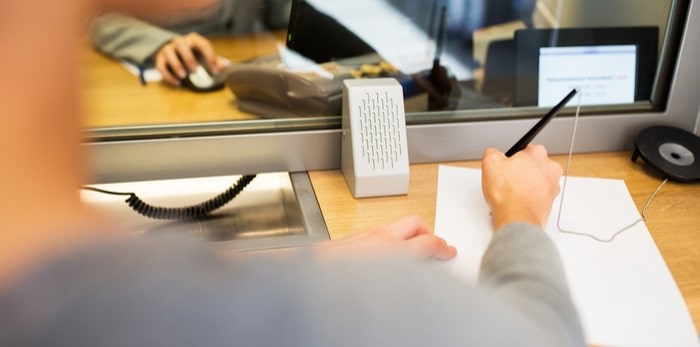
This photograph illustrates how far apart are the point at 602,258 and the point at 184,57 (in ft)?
2.84

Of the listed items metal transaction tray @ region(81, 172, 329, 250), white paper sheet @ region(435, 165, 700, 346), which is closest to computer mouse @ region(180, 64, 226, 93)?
metal transaction tray @ region(81, 172, 329, 250)

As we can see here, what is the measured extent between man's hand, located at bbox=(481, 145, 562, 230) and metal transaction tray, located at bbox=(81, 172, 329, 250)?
10.1 inches

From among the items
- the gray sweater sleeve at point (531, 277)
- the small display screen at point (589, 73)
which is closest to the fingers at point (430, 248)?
the gray sweater sleeve at point (531, 277)

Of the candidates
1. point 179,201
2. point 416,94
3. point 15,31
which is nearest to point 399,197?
point 416,94

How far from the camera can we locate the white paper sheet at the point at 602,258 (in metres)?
0.77

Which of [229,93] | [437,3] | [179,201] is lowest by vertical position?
[179,201]

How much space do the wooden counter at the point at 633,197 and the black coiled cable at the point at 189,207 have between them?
0.42 feet

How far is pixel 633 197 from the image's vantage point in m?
1.06

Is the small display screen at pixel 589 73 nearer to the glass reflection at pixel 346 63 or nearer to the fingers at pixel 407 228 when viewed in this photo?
the glass reflection at pixel 346 63

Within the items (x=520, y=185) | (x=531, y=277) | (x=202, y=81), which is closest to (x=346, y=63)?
(x=202, y=81)

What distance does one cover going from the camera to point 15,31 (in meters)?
0.31

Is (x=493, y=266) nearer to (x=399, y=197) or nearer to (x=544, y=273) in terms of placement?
(x=544, y=273)

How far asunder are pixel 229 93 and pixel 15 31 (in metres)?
0.94

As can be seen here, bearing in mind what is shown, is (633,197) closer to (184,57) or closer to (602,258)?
(602,258)
